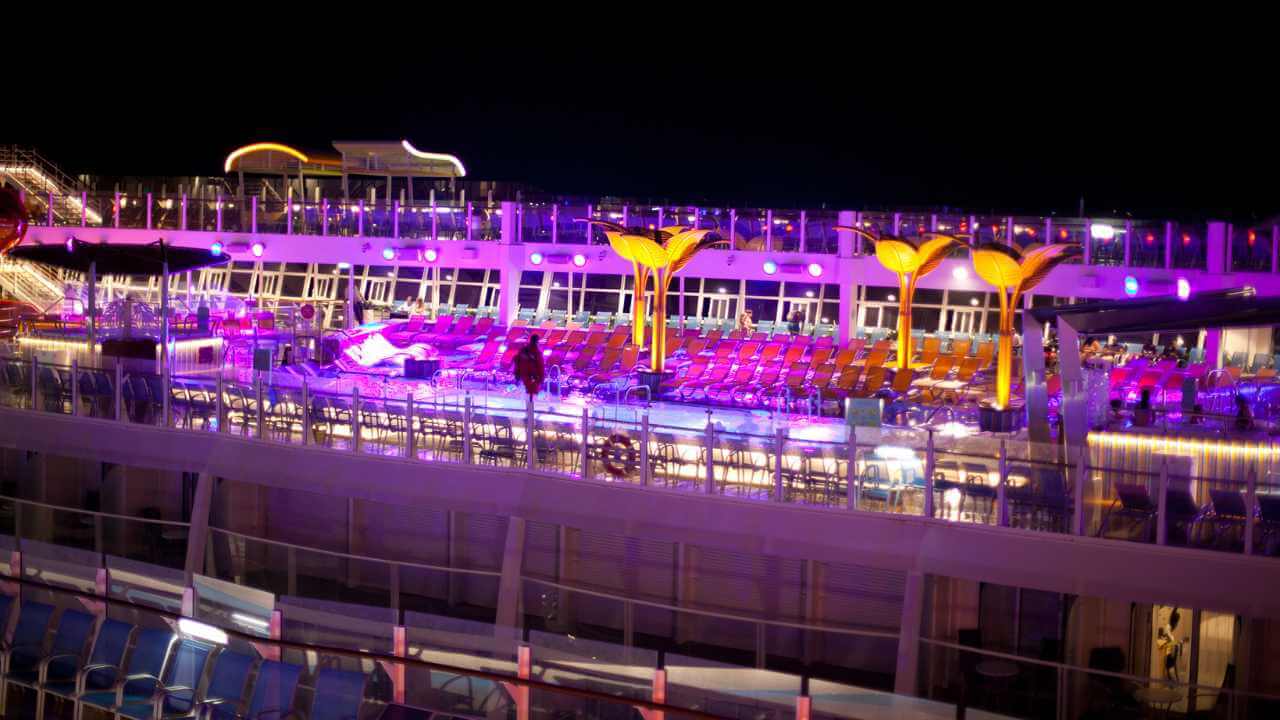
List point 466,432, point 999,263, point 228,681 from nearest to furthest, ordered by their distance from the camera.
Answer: point 228,681 < point 466,432 < point 999,263

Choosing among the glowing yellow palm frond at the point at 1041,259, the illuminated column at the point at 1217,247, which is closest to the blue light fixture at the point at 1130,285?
the illuminated column at the point at 1217,247

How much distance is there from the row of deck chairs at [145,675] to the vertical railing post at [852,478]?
4.64 metres

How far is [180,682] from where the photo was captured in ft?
26.7

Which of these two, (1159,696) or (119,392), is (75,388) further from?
(1159,696)

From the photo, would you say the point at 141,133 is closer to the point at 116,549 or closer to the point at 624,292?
the point at 624,292

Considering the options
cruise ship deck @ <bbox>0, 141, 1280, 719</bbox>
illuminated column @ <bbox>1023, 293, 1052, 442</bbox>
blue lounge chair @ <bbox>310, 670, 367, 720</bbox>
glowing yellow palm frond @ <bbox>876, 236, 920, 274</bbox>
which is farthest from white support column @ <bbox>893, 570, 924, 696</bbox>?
glowing yellow palm frond @ <bbox>876, 236, 920, 274</bbox>

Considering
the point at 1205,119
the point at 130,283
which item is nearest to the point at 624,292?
the point at 130,283

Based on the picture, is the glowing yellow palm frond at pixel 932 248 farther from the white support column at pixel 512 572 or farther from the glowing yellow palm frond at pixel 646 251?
the white support column at pixel 512 572

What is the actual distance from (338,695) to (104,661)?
191 centimetres

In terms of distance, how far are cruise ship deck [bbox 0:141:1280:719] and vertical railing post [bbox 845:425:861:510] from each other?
2 cm

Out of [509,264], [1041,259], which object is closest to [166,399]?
[1041,259]

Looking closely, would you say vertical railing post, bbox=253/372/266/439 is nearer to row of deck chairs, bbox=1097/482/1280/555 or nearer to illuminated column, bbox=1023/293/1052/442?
illuminated column, bbox=1023/293/1052/442

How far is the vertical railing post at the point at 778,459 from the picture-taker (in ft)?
35.3

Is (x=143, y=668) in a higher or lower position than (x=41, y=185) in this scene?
lower
